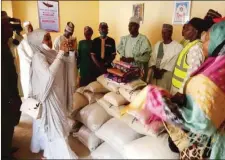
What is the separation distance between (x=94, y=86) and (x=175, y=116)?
0.34 metres

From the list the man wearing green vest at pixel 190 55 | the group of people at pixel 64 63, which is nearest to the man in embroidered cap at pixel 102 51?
the group of people at pixel 64 63

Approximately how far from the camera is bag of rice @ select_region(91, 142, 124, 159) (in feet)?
1.78

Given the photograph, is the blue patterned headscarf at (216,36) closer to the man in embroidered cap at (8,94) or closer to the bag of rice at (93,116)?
the bag of rice at (93,116)

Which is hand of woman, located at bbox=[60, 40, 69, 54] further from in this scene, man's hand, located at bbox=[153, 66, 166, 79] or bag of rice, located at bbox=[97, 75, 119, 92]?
man's hand, located at bbox=[153, 66, 166, 79]

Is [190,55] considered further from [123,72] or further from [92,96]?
[92,96]

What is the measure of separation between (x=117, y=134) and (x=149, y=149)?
109 millimetres

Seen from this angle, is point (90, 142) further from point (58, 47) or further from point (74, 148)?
point (58, 47)

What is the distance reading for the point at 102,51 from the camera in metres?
0.61

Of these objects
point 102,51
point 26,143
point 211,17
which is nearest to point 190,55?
point 211,17

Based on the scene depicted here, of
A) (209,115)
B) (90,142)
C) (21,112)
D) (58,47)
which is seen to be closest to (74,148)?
(90,142)

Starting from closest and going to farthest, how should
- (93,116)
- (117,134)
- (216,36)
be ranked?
1. (216,36)
2. (117,134)
3. (93,116)

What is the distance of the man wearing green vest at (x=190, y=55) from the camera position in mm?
506

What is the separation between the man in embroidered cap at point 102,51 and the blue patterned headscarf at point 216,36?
298mm

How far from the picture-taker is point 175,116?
37 cm
